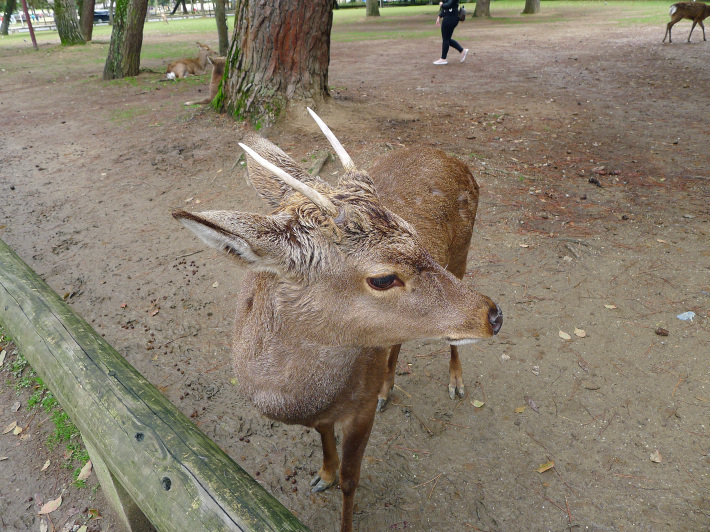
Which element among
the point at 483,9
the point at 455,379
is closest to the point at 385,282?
the point at 455,379

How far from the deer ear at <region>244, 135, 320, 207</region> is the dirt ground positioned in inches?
76.0

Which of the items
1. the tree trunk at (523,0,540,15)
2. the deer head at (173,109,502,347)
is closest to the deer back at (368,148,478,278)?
the deer head at (173,109,502,347)

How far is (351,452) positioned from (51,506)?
2105 millimetres

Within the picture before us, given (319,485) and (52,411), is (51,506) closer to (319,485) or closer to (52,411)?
(52,411)

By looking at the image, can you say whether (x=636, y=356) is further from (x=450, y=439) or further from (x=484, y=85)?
(x=484, y=85)

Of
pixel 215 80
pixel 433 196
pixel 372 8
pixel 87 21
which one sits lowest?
pixel 433 196

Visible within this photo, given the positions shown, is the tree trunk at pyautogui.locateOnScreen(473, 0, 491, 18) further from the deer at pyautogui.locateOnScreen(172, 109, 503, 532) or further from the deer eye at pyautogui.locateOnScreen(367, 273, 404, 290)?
the deer eye at pyautogui.locateOnScreen(367, 273, 404, 290)

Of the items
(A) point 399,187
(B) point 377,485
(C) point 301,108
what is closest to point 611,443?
(B) point 377,485

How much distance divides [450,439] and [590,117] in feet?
27.4

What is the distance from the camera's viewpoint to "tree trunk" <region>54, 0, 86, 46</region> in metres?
22.6

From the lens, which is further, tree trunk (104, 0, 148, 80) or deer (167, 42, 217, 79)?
deer (167, 42, 217, 79)

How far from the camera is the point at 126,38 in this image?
1288 cm

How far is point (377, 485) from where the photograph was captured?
3221mm

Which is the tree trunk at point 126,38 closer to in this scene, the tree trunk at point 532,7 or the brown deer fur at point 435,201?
the brown deer fur at point 435,201
